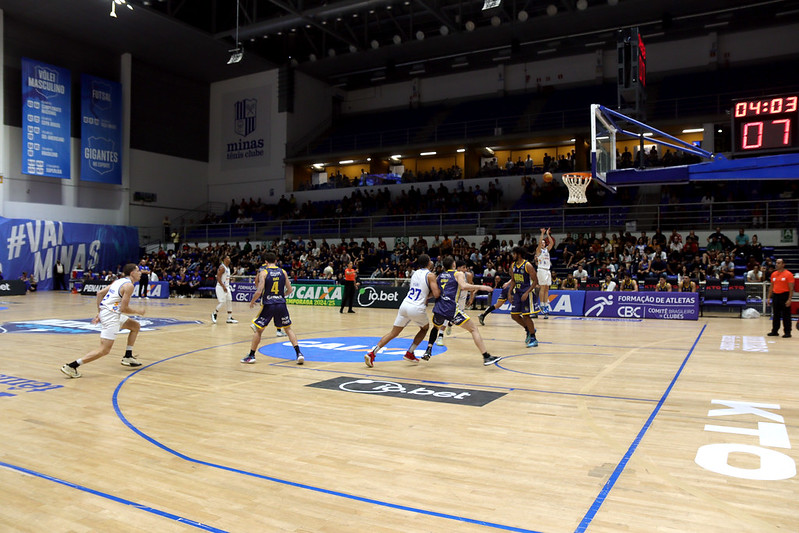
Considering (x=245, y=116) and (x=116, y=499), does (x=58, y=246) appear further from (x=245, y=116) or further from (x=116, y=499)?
(x=116, y=499)

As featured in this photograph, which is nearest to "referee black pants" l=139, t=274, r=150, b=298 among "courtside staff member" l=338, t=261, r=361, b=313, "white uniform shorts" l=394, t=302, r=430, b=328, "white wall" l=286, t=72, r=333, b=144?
"courtside staff member" l=338, t=261, r=361, b=313

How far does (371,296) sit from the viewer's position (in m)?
23.9

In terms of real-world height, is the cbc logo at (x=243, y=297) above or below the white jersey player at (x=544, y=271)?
below

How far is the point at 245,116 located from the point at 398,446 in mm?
38353

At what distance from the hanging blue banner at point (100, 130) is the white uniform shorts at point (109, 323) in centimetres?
2974

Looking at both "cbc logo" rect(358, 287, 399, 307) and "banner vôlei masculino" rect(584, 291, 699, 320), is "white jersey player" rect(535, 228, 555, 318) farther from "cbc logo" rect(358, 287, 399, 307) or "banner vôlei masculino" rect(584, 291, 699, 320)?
"cbc logo" rect(358, 287, 399, 307)

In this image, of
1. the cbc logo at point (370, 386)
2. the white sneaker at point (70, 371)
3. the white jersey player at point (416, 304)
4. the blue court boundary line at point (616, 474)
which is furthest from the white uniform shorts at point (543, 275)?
the white sneaker at point (70, 371)

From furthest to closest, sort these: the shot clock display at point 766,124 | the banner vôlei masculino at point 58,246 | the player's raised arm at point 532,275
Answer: the banner vôlei masculino at point 58,246, the player's raised arm at point 532,275, the shot clock display at point 766,124

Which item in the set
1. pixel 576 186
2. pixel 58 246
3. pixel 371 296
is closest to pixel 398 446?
pixel 576 186

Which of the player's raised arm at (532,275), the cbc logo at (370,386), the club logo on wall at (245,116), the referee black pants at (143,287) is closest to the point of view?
the cbc logo at (370,386)

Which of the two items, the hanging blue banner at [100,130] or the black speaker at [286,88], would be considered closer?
the hanging blue banner at [100,130]

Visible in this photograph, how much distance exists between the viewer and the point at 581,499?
3836mm

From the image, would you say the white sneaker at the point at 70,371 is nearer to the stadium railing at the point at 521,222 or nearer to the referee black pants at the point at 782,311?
the referee black pants at the point at 782,311

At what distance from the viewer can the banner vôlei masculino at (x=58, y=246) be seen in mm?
31000
